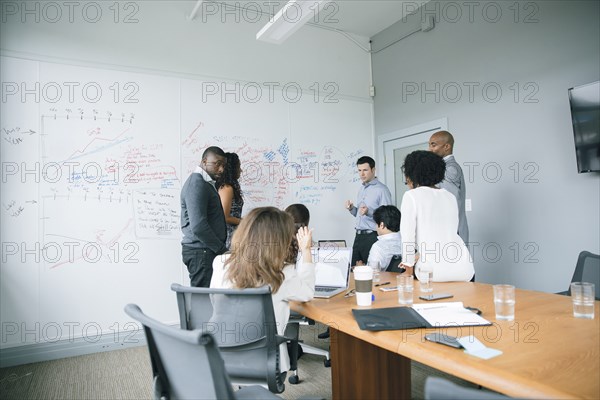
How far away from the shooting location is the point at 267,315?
1.37 metres

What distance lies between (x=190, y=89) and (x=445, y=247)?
2.67 metres

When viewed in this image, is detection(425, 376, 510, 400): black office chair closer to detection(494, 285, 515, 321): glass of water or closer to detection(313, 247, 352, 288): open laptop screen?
detection(494, 285, 515, 321): glass of water

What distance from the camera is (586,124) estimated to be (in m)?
2.61

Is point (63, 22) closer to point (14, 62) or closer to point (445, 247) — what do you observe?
point (14, 62)

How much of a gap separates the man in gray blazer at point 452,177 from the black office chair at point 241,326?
70.8 inches

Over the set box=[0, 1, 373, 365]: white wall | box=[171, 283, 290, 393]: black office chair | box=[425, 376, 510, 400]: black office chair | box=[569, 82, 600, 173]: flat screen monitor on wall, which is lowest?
box=[171, 283, 290, 393]: black office chair

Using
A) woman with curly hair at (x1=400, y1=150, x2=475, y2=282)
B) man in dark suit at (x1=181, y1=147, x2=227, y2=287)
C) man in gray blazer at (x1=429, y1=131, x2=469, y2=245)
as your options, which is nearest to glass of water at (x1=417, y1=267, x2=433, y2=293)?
woman with curly hair at (x1=400, y1=150, x2=475, y2=282)

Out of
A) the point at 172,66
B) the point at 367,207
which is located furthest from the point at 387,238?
the point at 172,66

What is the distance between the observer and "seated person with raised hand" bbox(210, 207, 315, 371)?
58.9 inches

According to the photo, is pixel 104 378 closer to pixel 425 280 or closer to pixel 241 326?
pixel 241 326

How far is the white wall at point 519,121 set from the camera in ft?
9.29

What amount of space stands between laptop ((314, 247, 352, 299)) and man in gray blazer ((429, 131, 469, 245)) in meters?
1.09

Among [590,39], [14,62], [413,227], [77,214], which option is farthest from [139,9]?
[590,39]

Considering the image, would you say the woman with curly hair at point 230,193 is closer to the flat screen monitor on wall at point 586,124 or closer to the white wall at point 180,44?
the white wall at point 180,44
